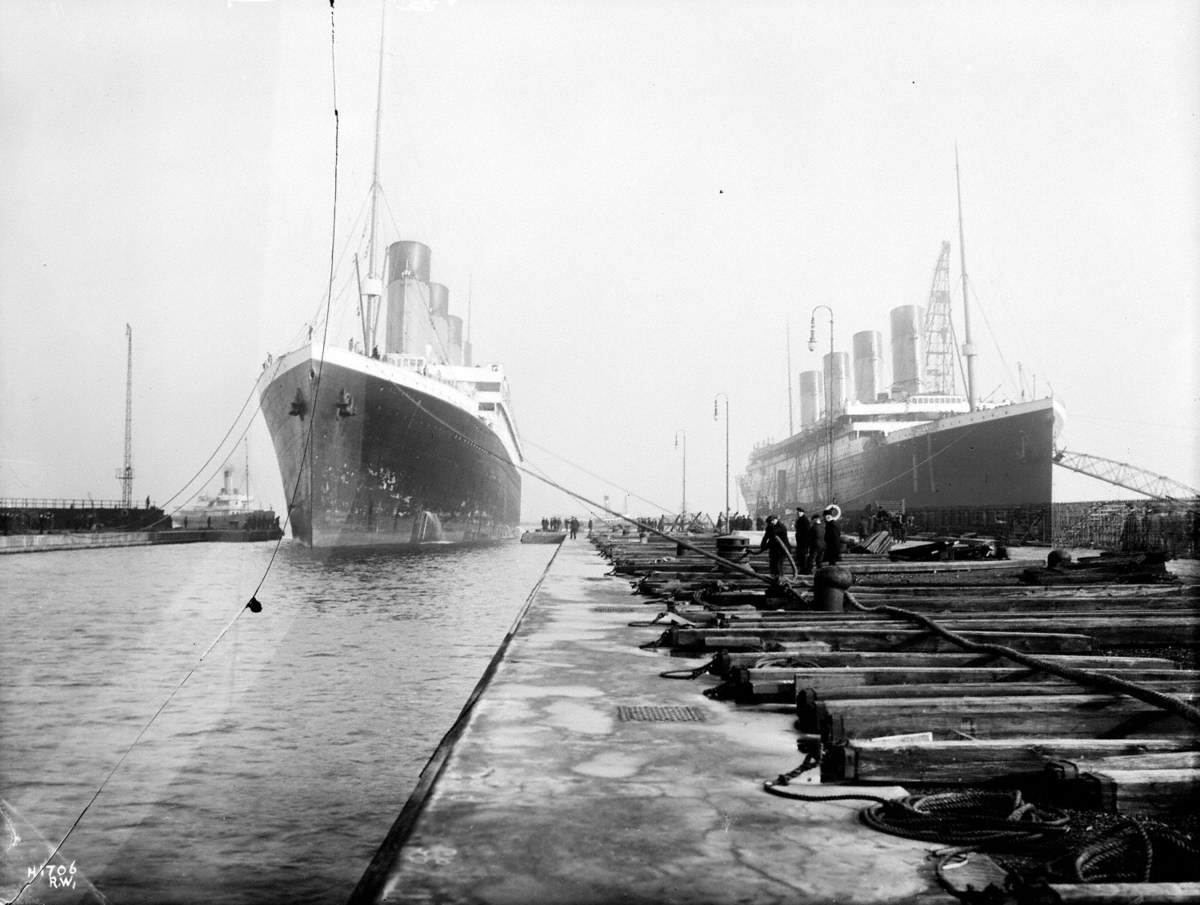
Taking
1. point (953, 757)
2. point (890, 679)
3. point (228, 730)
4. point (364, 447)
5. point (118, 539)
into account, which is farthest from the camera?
point (118, 539)

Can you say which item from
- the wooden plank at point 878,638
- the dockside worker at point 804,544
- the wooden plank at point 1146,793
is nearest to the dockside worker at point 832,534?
the dockside worker at point 804,544

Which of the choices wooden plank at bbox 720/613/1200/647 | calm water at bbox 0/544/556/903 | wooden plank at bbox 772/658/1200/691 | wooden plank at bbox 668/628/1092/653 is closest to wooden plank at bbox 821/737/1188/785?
wooden plank at bbox 772/658/1200/691

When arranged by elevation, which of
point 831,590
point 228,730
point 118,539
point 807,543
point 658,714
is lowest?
point 228,730

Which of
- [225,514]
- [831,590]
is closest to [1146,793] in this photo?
[831,590]

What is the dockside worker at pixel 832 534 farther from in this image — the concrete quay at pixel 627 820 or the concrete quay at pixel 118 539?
the concrete quay at pixel 118 539

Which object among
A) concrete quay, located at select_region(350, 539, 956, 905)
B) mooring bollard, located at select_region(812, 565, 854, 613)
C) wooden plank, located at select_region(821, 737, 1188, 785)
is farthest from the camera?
mooring bollard, located at select_region(812, 565, 854, 613)

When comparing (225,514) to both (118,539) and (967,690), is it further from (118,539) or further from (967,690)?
(967,690)

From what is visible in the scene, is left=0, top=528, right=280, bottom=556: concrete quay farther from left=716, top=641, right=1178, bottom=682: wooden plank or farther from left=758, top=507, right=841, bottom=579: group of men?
left=716, top=641, right=1178, bottom=682: wooden plank
